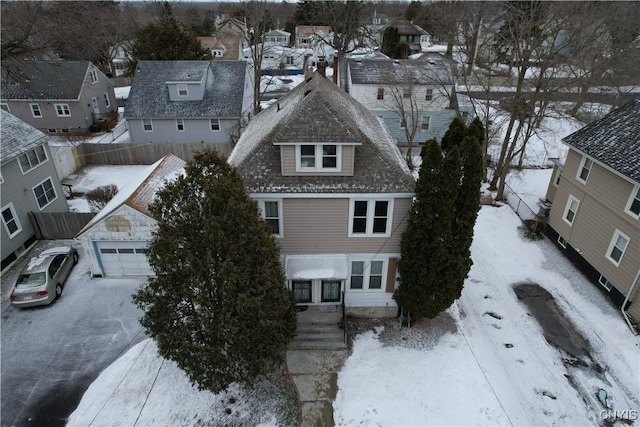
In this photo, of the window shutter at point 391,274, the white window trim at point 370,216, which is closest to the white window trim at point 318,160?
the white window trim at point 370,216

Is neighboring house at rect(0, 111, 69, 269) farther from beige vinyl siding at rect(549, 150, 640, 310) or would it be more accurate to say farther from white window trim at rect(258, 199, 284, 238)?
beige vinyl siding at rect(549, 150, 640, 310)

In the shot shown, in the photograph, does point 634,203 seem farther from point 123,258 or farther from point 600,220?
point 123,258

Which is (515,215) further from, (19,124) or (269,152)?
(19,124)

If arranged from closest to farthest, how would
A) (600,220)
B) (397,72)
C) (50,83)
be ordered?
(600,220) → (397,72) → (50,83)

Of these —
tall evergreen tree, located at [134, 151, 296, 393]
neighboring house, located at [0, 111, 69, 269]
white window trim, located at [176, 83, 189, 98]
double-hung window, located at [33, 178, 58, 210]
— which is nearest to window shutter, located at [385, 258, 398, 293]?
tall evergreen tree, located at [134, 151, 296, 393]

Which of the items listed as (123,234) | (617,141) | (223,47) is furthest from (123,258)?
(223,47)

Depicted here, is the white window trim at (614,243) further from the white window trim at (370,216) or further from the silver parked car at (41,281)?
the silver parked car at (41,281)
